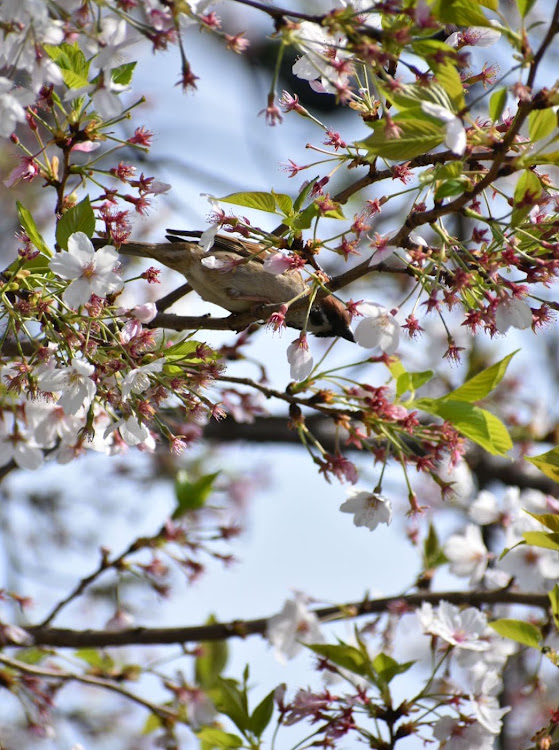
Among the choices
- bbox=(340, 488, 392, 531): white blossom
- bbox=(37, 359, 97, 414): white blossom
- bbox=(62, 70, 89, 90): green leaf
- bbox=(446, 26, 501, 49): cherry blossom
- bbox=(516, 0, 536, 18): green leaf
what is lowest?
bbox=(340, 488, 392, 531): white blossom

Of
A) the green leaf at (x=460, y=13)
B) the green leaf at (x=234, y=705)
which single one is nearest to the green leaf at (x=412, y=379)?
the green leaf at (x=460, y=13)

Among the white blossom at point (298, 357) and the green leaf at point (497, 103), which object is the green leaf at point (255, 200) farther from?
the green leaf at point (497, 103)

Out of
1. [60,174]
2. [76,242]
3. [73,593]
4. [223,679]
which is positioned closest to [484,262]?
[76,242]

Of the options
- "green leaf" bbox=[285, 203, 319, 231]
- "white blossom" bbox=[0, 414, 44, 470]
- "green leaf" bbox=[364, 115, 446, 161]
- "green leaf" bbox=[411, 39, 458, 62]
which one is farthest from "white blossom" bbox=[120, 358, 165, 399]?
"white blossom" bbox=[0, 414, 44, 470]

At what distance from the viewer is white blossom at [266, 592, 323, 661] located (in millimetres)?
3686

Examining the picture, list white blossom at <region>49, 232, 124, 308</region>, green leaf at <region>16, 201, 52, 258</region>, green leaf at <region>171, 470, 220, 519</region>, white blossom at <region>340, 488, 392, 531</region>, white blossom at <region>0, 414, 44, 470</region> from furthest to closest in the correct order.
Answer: green leaf at <region>171, 470, 220, 519</region>
white blossom at <region>0, 414, 44, 470</region>
white blossom at <region>340, 488, 392, 531</region>
green leaf at <region>16, 201, 52, 258</region>
white blossom at <region>49, 232, 124, 308</region>

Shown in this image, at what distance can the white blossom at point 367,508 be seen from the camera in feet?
8.57

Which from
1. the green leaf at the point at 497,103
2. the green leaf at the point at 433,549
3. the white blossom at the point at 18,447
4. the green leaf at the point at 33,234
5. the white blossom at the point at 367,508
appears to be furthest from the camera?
the green leaf at the point at 433,549

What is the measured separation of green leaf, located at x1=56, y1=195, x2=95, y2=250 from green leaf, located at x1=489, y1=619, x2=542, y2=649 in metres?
1.74

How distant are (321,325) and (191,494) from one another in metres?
0.95

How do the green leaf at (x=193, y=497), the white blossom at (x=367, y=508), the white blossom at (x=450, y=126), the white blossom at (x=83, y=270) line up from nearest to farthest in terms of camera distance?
the white blossom at (x=450, y=126)
the white blossom at (x=83, y=270)
the white blossom at (x=367, y=508)
the green leaf at (x=193, y=497)

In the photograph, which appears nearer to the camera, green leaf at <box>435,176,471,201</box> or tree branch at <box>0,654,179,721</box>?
green leaf at <box>435,176,471,201</box>

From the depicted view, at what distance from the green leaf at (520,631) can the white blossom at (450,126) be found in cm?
156

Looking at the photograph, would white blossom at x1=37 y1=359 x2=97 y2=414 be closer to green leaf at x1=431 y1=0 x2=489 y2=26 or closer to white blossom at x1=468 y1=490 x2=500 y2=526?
green leaf at x1=431 y1=0 x2=489 y2=26
